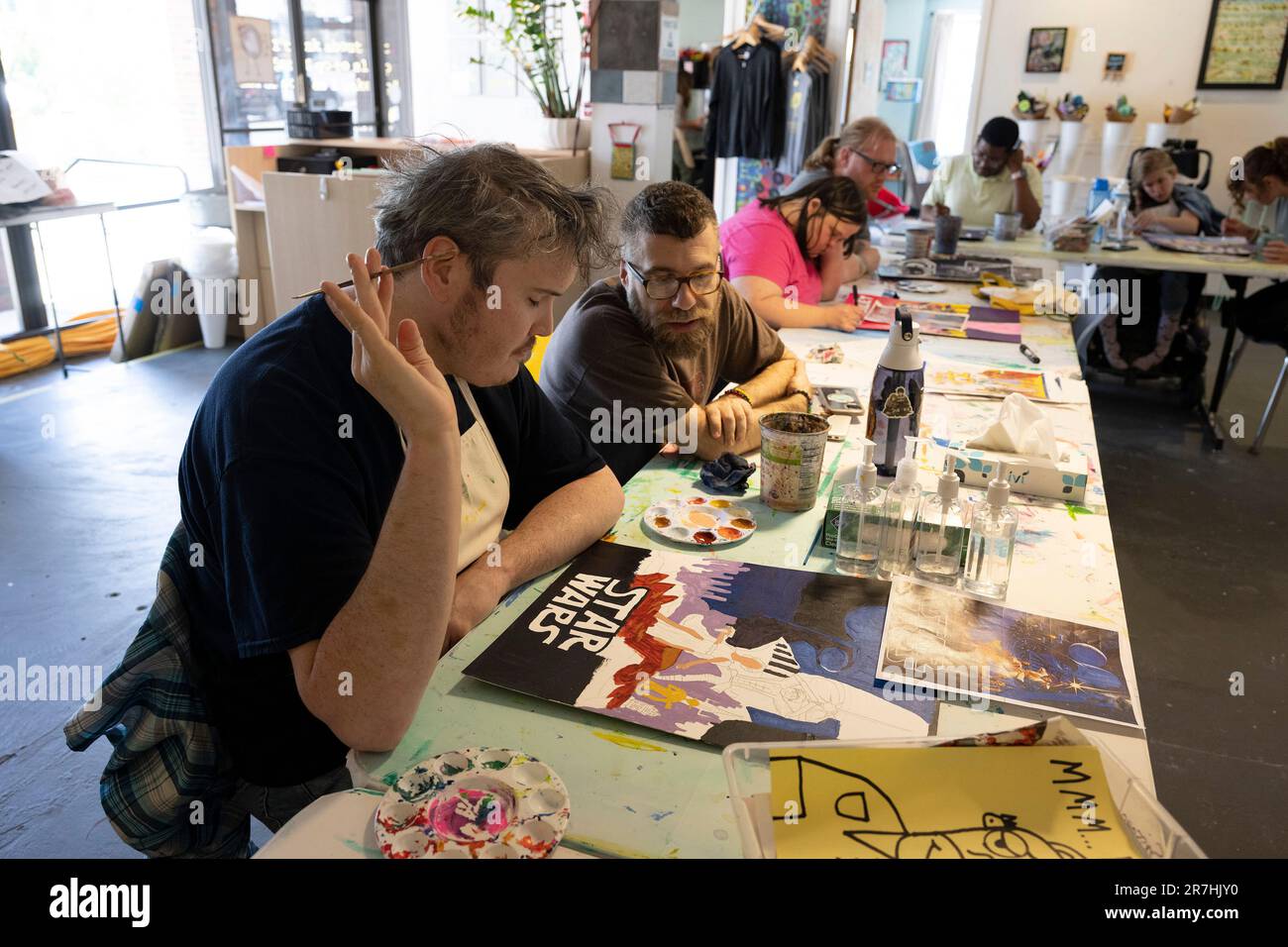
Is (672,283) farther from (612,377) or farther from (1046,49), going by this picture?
(1046,49)

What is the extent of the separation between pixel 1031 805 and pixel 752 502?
0.90m

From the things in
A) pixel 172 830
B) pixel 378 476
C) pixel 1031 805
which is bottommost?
pixel 172 830

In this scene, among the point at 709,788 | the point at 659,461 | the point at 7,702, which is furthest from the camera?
the point at 7,702

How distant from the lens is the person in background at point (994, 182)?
4.94 m

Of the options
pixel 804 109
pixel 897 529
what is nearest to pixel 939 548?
pixel 897 529

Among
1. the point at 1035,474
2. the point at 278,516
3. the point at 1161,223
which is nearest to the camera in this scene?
the point at 278,516

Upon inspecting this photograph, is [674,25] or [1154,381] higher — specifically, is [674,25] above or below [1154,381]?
above

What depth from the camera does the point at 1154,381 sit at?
518 centimetres

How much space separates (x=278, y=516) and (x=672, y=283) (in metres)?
1.13

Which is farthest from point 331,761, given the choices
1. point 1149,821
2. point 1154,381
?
point 1154,381

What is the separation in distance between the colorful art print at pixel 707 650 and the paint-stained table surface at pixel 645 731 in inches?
1.2

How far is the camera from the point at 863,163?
3.63m

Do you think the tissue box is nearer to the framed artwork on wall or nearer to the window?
the window

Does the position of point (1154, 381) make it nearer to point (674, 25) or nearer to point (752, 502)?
point (674, 25)
